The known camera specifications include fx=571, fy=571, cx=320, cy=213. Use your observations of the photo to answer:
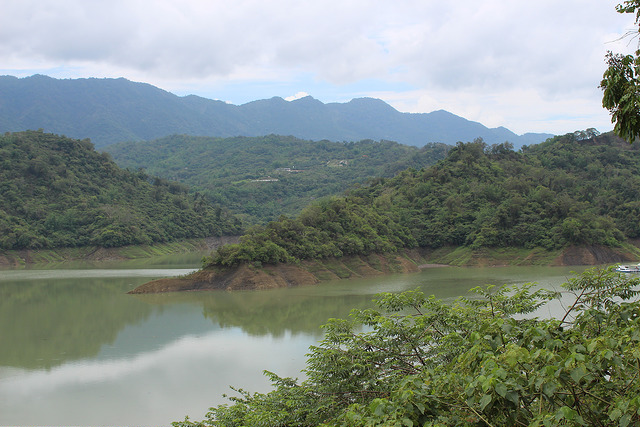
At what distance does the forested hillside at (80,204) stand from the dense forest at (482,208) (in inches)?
915

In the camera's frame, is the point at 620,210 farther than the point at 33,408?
Yes

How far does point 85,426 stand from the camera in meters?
11.7

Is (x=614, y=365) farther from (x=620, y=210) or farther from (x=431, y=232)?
(x=620, y=210)

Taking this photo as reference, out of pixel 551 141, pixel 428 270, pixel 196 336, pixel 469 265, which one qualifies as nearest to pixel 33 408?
pixel 196 336

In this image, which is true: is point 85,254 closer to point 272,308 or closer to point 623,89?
point 272,308

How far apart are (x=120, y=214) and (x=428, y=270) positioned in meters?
35.8

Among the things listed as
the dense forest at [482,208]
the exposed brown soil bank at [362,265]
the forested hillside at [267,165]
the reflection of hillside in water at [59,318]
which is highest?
the forested hillside at [267,165]

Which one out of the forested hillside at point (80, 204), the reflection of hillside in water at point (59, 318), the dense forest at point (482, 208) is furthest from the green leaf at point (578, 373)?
the forested hillside at point (80, 204)

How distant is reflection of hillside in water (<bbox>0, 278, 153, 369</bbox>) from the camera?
61.0 feet

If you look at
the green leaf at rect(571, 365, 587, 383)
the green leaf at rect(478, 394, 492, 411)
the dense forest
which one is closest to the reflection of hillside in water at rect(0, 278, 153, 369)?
the dense forest

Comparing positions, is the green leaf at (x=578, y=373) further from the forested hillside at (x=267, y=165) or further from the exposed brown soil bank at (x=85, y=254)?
the forested hillside at (x=267, y=165)

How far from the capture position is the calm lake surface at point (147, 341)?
518 inches

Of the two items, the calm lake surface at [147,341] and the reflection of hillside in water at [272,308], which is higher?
the calm lake surface at [147,341]

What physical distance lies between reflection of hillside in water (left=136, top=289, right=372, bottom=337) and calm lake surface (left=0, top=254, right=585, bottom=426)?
2.1 inches
